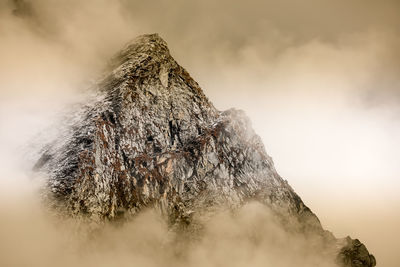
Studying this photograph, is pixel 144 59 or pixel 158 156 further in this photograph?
pixel 144 59

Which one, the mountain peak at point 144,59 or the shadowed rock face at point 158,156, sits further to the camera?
the mountain peak at point 144,59

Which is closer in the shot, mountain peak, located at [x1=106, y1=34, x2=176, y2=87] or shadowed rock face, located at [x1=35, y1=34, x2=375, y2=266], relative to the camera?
shadowed rock face, located at [x1=35, y1=34, x2=375, y2=266]

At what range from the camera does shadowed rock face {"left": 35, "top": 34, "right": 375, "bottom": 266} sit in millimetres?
66500

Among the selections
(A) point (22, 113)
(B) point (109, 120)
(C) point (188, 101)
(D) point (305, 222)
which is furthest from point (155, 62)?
(D) point (305, 222)

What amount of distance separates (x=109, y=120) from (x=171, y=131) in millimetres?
14214

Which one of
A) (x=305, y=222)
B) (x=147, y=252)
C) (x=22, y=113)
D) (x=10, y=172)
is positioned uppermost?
(x=305, y=222)

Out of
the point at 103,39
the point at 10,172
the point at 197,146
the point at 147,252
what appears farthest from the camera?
the point at 103,39

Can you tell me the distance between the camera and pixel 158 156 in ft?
257

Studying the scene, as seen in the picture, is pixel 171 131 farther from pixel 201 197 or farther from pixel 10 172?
pixel 10 172

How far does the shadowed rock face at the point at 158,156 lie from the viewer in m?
66.5

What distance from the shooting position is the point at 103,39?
105m

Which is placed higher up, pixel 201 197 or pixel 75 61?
pixel 75 61

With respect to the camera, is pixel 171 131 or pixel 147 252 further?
pixel 171 131

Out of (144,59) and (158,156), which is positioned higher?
(144,59)
